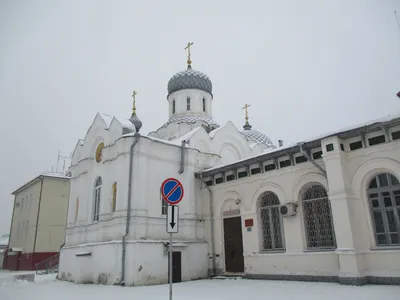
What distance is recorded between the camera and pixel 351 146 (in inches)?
429

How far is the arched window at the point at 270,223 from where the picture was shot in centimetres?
1277

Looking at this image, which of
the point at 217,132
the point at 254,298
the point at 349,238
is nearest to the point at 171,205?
the point at 254,298

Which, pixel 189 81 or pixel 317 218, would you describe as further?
pixel 189 81

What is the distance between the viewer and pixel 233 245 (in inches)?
567

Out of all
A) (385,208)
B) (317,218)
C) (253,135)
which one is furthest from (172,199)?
(253,135)

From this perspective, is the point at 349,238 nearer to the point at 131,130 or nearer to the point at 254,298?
the point at 254,298

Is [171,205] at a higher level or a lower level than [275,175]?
lower

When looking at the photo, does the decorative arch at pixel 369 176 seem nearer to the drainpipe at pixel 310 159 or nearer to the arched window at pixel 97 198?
the drainpipe at pixel 310 159

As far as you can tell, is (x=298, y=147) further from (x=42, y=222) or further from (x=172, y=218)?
(x=42, y=222)

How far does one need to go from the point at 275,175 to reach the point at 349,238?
12.5 ft

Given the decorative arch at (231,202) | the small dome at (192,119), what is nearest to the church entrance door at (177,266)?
the decorative arch at (231,202)

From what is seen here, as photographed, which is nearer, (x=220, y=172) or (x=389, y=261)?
(x=389, y=261)

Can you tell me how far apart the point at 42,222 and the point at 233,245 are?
1857 cm

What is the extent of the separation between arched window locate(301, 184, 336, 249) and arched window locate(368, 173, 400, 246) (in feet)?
4.69
